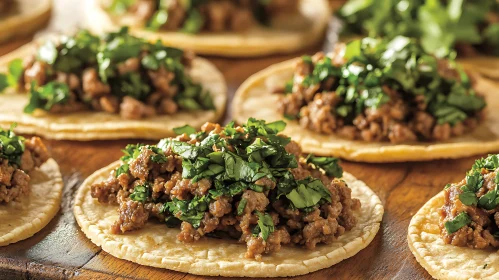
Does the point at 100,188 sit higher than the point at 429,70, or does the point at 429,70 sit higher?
the point at 429,70

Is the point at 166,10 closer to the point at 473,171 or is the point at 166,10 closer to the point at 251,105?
the point at 251,105

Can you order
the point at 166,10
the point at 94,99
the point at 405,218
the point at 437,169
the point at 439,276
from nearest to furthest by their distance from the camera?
the point at 439,276 < the point at 405,218 < the point at 437,169 < the point at 94,99 < the point at 166,10

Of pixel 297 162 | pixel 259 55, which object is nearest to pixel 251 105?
pixel 259 55

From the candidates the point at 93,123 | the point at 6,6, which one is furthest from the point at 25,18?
the point at 93,123

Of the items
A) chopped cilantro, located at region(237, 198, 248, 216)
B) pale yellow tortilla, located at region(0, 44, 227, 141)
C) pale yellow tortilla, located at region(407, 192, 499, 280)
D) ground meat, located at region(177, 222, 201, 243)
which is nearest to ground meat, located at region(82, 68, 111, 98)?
pale yellow tortilla, located at region(0, 44, 227, 141)

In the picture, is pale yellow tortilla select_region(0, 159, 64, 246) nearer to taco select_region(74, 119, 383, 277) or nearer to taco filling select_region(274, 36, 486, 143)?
taco select_region(74, 119, 383, 277)

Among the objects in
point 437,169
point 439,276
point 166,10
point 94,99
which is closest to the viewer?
point 439,276
